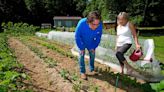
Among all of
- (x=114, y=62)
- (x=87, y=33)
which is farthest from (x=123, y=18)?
(x=114, y=62)

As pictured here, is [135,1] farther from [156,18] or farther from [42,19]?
[42,19]

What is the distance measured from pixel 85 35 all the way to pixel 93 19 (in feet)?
1.52

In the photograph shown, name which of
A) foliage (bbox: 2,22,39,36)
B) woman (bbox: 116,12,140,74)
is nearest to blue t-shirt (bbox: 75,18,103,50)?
woman (bbox: 116,12,140,74)

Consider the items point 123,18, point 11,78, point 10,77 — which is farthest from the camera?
point 123,18

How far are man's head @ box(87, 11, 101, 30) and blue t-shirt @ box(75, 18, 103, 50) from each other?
0.43 feet

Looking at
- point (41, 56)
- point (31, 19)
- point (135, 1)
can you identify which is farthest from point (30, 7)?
point (41, 56)

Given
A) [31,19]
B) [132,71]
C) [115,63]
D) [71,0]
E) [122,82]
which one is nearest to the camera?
[122,82]

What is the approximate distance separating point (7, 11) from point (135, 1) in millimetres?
19889

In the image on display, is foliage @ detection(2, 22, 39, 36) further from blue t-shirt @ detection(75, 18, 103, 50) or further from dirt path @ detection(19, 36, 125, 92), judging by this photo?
blue t-shirt @ detection(75, 18, 103, 50)

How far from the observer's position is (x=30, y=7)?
7175 centimetres

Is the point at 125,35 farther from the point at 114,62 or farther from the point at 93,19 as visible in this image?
the point at 114,62

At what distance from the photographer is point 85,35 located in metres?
7.48

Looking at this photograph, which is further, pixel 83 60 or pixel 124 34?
pixel 124 34

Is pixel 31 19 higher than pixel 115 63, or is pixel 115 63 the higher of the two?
pixel 115 63
